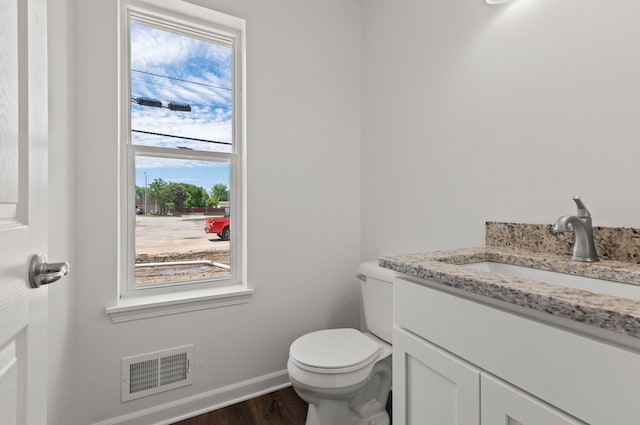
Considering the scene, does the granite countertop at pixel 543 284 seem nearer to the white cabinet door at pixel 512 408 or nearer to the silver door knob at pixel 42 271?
the white cabinet door at pixel 512 408

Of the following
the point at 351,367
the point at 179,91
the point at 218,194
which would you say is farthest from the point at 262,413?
the point at 179,91

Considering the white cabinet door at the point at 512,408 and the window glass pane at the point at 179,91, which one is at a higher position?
the window glass pane at the point at 179,91

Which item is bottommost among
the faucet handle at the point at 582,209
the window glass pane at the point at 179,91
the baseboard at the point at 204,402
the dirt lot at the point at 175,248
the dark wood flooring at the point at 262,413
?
the dark wood flooring at the point at 262,413

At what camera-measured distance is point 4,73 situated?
20.0 inches

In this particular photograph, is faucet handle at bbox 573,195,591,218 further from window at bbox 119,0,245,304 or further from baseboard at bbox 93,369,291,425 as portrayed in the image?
baseboard at bbox 93,369,291,425

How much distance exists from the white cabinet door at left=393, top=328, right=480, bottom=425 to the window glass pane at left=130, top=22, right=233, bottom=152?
1.53 meters

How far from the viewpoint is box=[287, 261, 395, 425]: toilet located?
52.0 inches

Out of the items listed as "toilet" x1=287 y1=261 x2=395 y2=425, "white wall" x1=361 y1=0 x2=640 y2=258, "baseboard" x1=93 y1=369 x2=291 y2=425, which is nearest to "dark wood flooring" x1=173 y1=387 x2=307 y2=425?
"baseboard" x1=93 y1=369 x2=291 y2=425

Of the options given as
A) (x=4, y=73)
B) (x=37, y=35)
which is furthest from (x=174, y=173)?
(x=4, y=73)

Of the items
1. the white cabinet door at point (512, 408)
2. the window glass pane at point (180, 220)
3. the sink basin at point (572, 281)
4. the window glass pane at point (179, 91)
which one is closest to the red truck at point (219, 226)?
the window glass pane at point (180, 220)

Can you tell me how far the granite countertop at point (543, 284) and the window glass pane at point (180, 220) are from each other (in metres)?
1.24

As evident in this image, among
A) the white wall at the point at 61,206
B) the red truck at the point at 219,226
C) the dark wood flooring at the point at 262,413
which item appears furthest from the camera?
the red truck at the point at 219,226

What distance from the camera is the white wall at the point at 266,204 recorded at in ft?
4.78

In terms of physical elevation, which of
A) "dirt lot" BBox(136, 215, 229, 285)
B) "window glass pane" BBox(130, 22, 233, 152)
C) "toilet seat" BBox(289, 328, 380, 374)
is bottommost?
"toilet seat" BBox(289, 328, 380, 374)
